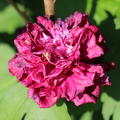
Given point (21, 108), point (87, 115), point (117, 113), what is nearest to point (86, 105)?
point (87, 115)

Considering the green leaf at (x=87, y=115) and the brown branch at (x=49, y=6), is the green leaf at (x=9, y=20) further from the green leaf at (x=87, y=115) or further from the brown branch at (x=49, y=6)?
the green leaf at (x=87, y=115)

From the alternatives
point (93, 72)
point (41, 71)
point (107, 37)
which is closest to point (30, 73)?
point (41, 71)

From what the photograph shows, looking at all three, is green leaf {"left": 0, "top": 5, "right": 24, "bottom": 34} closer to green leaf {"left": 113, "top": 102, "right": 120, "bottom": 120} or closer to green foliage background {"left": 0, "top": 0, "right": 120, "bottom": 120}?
green foliage background {"left": 0, "top": 0, "right": 120, "bottom": 120}

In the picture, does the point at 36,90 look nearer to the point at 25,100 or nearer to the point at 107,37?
the point at 25,100

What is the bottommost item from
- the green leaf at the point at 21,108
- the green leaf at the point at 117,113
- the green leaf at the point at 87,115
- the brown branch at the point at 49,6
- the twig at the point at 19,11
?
the green leaf at the point at 117,113

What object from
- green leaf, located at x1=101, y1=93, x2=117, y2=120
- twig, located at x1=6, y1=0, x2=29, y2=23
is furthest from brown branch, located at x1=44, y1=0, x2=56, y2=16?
green leaf, located at x1=101, y1=93, x2=117, y2=120

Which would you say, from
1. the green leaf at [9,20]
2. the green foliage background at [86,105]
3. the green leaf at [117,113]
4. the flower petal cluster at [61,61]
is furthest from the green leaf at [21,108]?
the green leaf at [9,20]
